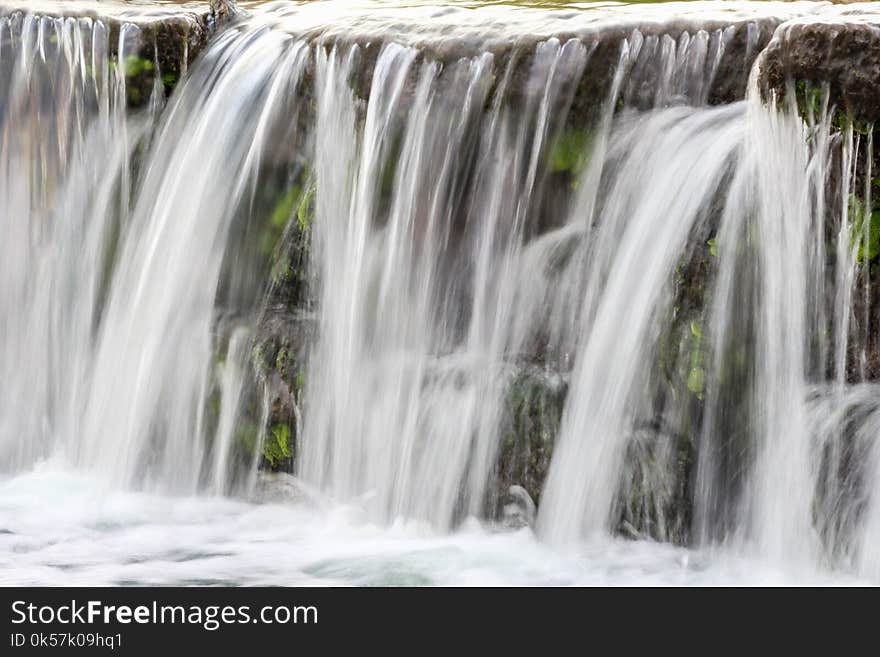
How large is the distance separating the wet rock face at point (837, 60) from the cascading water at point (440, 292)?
100 mm

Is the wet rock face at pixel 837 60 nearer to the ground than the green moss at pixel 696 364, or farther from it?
farther from it

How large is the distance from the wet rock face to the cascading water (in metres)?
0.10

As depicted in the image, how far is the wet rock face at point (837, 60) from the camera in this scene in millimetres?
6699

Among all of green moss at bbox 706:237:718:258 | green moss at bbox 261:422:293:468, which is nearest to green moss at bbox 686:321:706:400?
green moss at bbox 706:237:718:258

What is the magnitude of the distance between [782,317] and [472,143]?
197 cm

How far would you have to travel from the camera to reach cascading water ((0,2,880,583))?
6887 millimetres

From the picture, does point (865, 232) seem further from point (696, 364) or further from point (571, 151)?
point (571, 151)

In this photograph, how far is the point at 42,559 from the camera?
7508 millimetres

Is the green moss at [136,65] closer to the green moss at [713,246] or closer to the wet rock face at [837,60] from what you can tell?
the green moss at [713,246]

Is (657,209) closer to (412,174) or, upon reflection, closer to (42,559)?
(412,174)

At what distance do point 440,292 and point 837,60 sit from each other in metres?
2.34

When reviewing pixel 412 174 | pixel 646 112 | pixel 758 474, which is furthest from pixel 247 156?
pixel 758 474

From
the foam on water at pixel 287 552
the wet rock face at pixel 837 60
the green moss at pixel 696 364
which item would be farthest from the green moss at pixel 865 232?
the foam on water at pixel 287 552

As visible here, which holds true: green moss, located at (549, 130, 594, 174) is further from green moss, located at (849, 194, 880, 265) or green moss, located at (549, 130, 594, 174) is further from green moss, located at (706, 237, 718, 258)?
green moss, located at (849, 194, 880, 265)
